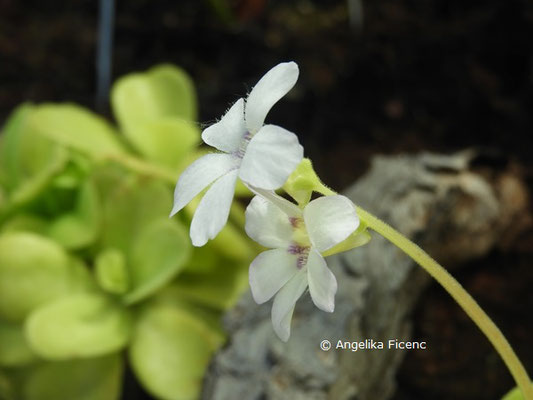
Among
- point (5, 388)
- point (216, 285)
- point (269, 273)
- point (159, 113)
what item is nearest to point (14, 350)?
point (5, 388)

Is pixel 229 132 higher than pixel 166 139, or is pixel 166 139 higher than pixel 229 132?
pixel 229 132

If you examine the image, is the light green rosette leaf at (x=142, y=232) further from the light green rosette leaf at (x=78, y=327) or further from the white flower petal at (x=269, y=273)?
the white flower petal at (x=269, y=273)

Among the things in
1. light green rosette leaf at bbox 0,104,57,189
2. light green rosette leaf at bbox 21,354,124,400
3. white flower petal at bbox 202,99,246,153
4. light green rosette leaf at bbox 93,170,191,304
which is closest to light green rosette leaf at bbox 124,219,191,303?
light green rosette leaf at bbox 93,170,191,304

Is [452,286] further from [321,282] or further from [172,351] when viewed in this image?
[172,351]

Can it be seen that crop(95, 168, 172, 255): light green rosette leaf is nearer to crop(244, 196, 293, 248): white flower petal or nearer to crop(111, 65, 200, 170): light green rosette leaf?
crop(111, 65, 200, 170): light green rosette leaf

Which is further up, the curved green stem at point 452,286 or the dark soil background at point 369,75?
the curved green stem at point 452,286

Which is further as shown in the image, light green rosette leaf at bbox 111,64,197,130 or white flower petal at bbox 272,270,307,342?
light green rosette leaf at bbox 111,64,197,130

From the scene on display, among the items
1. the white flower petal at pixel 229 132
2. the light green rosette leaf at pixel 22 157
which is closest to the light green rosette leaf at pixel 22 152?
the light green rosette leaf at pixel 22 157
